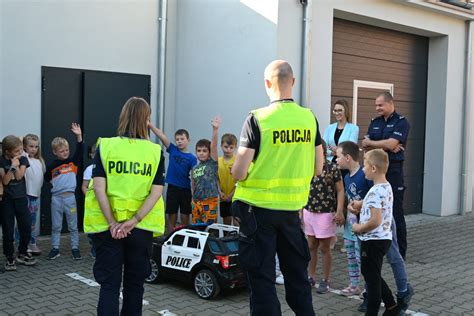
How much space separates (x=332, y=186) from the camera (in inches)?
226

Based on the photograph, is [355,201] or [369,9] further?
[369,9]

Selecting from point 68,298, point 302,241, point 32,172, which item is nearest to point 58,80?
point 32,172

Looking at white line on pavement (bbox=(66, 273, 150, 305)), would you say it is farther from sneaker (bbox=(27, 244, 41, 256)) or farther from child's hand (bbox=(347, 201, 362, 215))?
child's hand (bbox=(347, 201, 362, 215))

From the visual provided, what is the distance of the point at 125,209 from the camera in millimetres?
4016

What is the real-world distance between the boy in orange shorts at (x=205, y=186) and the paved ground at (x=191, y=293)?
3.48 ft

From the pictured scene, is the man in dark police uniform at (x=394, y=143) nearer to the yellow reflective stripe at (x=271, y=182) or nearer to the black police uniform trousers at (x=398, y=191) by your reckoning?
the black police uniform trousers at (x=398, y=191)

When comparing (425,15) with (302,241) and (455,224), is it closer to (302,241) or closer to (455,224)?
(455,224)

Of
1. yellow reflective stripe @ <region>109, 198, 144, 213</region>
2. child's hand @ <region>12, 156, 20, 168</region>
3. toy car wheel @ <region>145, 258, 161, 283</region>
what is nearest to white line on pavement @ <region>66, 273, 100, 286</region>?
toy car wheel @ <region>145, 258, 161, 283</region>

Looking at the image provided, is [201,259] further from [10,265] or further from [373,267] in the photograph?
[10,265]

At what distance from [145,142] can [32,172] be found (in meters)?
3.25

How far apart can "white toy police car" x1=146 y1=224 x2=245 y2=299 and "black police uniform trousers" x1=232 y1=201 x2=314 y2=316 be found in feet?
5.47

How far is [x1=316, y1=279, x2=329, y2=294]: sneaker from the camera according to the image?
5816 millimetres

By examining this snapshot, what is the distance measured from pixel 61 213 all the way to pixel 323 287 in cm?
336

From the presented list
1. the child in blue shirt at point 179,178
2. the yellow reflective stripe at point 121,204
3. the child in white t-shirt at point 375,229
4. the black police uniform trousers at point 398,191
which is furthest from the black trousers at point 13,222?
the black police uniform trousers at point 398,191
